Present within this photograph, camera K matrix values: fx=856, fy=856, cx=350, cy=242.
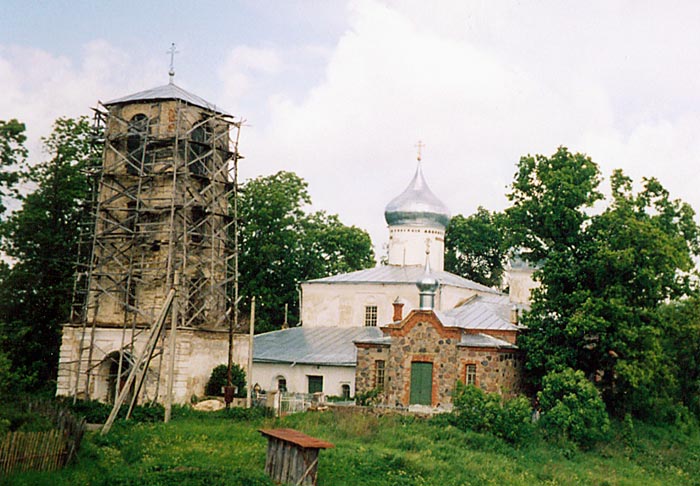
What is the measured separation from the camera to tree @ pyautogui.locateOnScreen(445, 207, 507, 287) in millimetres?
54344

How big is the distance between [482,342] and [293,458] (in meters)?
12.4

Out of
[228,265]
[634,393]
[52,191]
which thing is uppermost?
[52,191]

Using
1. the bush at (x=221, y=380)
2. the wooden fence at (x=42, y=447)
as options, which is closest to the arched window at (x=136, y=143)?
the bush at (x=221, y=380)

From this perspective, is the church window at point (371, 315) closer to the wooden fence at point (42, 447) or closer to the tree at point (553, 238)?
the tree at point (553, 238)

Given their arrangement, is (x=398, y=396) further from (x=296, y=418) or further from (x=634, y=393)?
(x=634, y=393)

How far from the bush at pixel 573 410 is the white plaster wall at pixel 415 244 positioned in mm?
12535

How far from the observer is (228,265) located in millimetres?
34969

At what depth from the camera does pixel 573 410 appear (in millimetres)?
27156

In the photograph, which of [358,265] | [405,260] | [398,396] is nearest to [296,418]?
[398,396]

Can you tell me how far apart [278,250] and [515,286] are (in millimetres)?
12075

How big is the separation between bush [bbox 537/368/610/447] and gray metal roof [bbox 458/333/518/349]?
2.06m

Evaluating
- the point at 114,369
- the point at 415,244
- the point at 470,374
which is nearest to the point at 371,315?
the point at 415,244

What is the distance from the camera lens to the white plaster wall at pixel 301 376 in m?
33.4

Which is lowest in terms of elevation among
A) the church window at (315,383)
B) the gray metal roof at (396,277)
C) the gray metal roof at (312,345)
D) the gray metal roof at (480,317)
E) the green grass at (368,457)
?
the green grass at (368,457)
